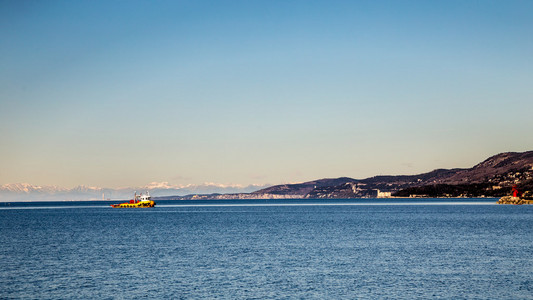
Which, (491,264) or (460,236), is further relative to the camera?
(460,236)

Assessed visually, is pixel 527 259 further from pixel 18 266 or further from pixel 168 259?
pixel 18 266

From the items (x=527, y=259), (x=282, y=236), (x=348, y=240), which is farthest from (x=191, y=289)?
(x=282, y=236)

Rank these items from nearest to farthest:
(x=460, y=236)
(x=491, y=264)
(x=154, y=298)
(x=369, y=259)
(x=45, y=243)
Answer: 1. (x=154, y=298)
2. (x=491, y=264)
3. (x=369, y=259)
4. (x=45, y=243)
5. (x=460, y=236)

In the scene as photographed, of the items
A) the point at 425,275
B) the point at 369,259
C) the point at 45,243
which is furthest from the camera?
the point at 45,243

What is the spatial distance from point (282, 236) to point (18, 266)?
146 feet

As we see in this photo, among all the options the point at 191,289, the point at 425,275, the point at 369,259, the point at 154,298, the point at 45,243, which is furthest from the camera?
the point at 45,243

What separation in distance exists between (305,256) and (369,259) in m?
7.20

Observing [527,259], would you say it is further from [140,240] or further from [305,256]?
[140,240]

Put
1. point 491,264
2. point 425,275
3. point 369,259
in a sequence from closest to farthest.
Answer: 1. point 425,275
2. point 491,264
3. point 369,259

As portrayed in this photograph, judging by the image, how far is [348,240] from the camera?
83125 millimetres

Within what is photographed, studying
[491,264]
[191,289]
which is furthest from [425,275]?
[191,289]

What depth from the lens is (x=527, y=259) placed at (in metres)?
59.0

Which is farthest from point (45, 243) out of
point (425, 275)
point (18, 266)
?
point (425, 275)

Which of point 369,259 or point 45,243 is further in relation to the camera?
point 45,243
